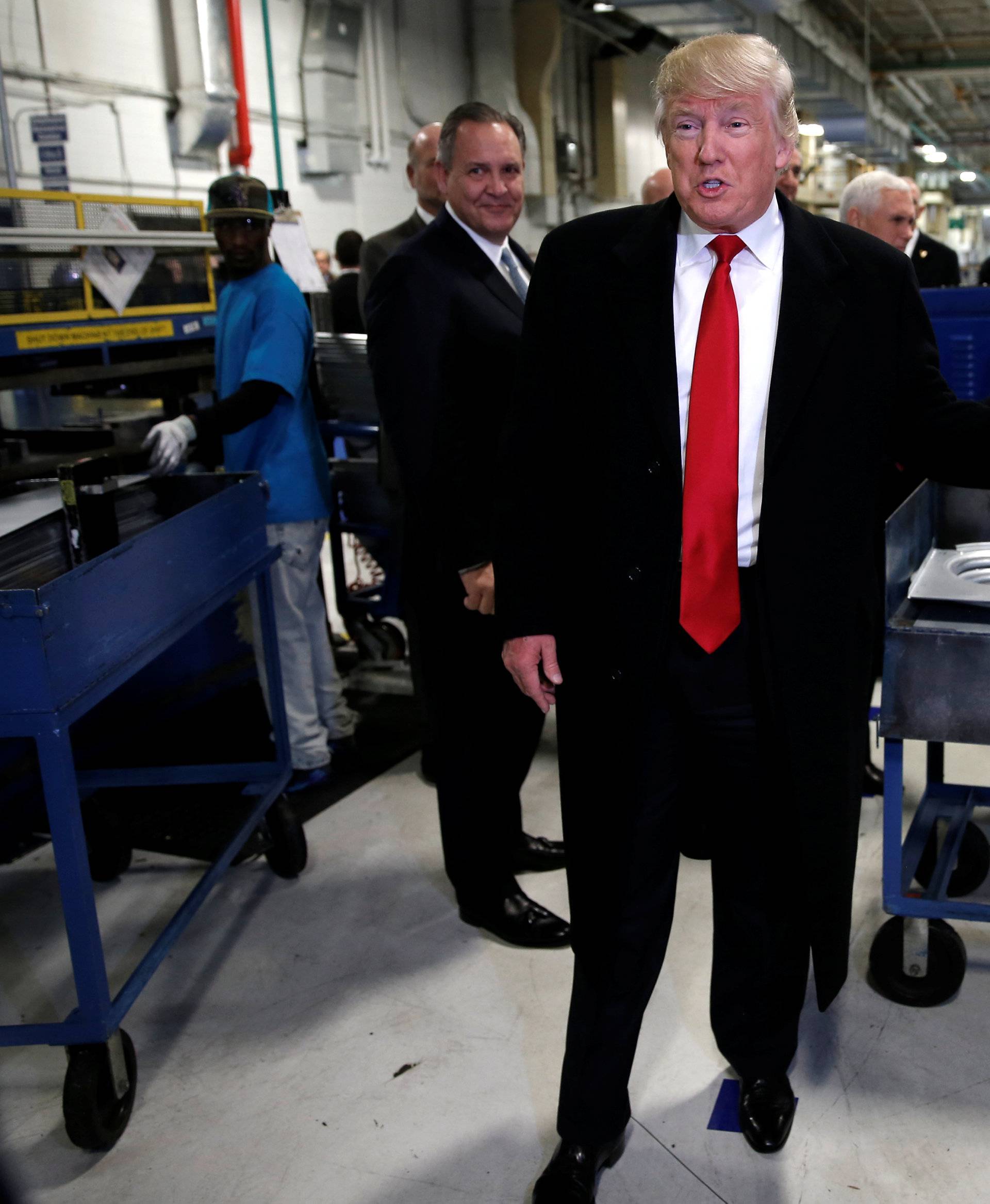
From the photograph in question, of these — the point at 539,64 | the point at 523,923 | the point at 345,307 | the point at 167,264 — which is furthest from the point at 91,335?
the point at 539,64

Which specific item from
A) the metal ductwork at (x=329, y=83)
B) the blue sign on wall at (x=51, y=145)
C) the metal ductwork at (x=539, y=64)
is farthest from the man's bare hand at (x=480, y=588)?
the metal ductwork at (x=539, y=64)

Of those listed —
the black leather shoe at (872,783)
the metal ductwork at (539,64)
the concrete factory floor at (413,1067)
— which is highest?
the metal ductwork at (539,64)

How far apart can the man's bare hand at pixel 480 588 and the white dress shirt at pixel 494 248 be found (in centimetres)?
49

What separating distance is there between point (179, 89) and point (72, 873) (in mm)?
5038

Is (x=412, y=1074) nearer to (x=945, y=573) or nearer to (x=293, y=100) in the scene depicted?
(x=945, y=573)

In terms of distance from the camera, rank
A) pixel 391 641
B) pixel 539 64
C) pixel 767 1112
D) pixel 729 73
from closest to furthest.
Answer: pixel 729 73, pixel 767 1112, pixel 391 641, pixel 539 64

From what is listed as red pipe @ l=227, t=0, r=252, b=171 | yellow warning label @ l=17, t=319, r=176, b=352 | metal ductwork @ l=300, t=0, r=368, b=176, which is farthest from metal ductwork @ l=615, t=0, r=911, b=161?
yellow warning label @ l=17, t=319, r=176, b=352

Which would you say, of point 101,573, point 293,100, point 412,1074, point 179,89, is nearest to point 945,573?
point 412,1074

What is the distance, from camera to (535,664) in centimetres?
144

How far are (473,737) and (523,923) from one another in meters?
0.39

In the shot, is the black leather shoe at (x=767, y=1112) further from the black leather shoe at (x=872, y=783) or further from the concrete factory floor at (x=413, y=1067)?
the black leather shoe at (x=872, y=783)

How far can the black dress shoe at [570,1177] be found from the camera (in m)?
1.48

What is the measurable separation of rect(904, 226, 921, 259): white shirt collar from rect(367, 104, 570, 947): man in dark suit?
203cm

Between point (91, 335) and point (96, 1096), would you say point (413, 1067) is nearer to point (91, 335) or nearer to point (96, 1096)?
point (96, 1096)
